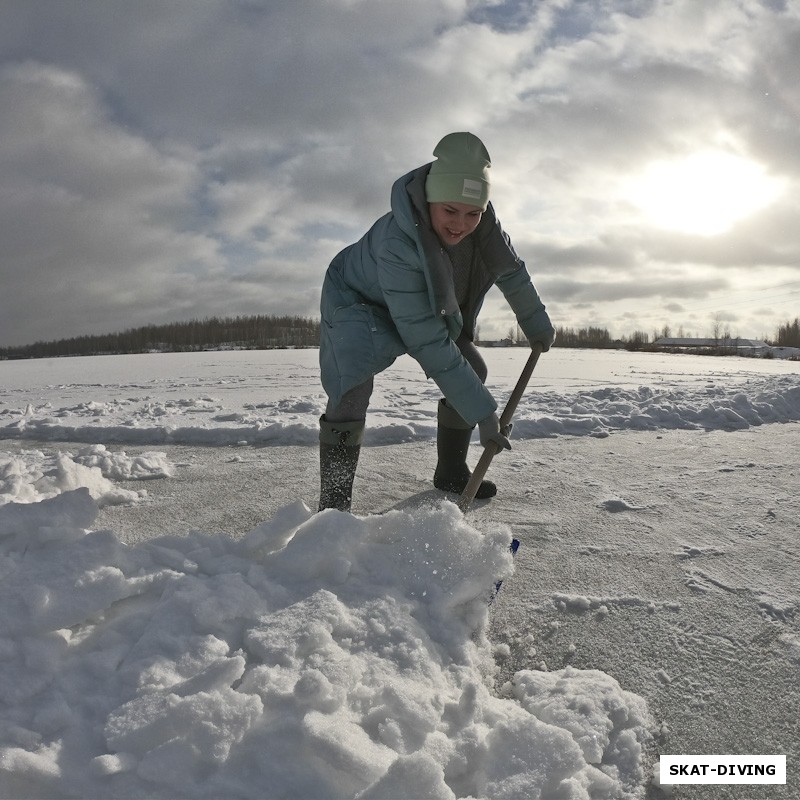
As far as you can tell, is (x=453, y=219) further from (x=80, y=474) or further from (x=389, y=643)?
(x=80, y=474)

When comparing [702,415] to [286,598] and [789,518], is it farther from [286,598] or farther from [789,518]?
[286,598]

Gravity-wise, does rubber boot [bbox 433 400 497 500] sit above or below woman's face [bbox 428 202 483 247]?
below

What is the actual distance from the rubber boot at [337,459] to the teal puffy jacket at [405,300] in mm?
123

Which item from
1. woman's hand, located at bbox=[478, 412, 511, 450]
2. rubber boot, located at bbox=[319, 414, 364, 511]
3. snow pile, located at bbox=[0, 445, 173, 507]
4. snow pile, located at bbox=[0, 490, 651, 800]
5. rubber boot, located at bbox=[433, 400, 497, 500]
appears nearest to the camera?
snow pile, located at bbox=[0, 490, 651, 800]

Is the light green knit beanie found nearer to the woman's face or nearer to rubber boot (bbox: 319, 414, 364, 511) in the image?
the woman's face

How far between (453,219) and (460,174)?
0.48ft

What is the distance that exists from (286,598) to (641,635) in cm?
90

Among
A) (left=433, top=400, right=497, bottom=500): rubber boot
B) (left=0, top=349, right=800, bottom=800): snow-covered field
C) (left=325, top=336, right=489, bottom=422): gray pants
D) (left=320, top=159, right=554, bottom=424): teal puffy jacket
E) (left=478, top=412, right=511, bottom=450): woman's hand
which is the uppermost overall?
(left=320, top=159, right=554, bottom=424): teal puffy jacket

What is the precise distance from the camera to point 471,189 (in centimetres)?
197

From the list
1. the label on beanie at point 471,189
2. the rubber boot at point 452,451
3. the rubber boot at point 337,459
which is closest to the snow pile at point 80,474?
the rubber boot at point 337,459

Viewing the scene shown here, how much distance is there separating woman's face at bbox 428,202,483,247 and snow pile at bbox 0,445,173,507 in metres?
1.73

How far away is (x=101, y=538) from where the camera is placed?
1.42 metres

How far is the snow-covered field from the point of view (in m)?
0.95

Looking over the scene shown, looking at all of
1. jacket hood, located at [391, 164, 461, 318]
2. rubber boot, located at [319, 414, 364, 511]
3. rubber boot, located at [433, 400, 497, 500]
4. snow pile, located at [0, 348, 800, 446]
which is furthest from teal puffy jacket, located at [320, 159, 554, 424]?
snow pile, located at [0, 348, 800, 446]
